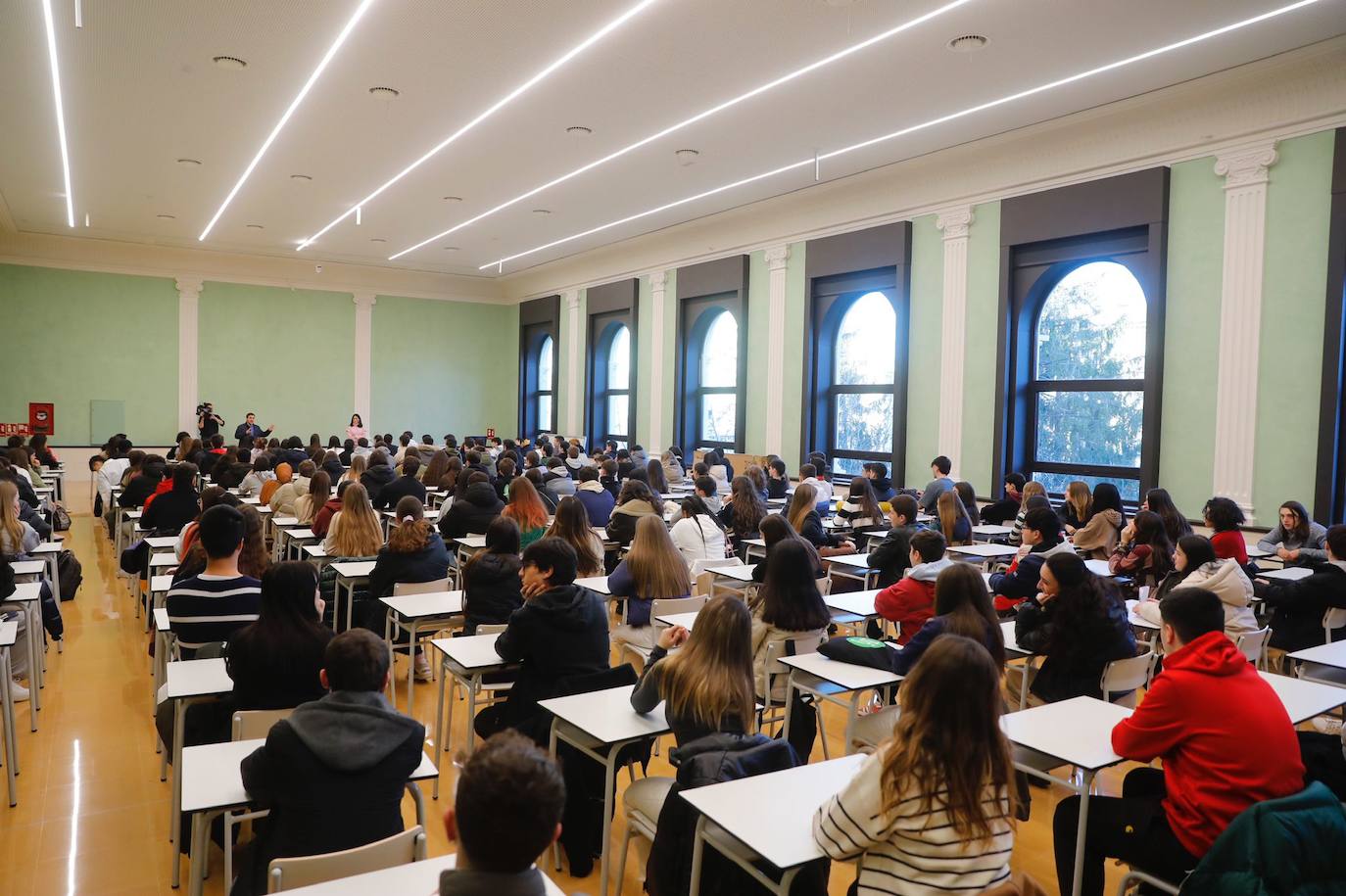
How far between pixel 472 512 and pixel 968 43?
5.00 m

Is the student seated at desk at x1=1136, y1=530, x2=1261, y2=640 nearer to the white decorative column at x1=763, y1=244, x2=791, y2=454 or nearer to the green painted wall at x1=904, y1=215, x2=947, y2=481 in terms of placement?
the green painted wall at x1=904, y1=215, x2=947, y2=481

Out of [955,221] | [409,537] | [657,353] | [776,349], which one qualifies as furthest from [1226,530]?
[657,353]

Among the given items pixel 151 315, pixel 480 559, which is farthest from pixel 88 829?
pixel 151 315

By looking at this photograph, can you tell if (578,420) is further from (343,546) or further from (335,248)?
(343,546)

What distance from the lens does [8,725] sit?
356cm

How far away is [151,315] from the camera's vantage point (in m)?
15.7

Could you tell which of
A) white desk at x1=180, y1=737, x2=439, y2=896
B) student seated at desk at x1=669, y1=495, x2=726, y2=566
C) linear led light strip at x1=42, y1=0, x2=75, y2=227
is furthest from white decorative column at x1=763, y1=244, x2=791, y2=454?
white desk at x1=180, y1=737, x2=439, y2=896

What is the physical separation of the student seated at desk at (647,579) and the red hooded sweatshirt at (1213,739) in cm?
246

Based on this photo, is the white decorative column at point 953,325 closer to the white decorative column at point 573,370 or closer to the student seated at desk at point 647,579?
the student seated at desk at point 647,579

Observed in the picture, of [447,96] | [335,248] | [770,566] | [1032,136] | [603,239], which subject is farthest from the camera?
[335,248]

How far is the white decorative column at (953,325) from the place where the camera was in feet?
30.9

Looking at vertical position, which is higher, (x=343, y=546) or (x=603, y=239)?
(x=603, y=239)

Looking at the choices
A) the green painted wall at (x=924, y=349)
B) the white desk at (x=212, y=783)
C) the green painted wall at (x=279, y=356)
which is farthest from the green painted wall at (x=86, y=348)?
the white desk at (x=212, y=783)

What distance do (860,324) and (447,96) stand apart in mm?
5752
